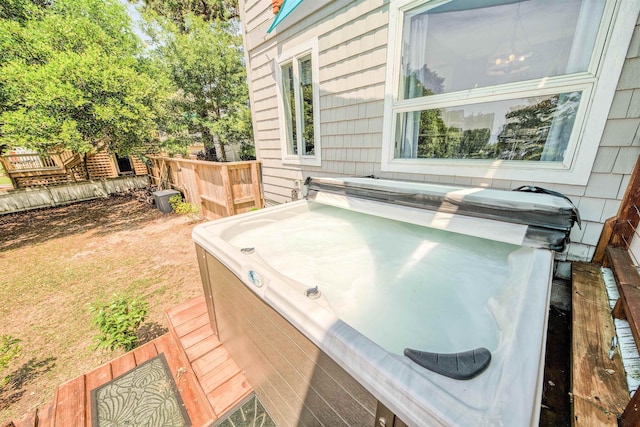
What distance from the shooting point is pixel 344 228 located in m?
2.28

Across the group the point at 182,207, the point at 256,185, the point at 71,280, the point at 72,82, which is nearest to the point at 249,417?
the point at 71,280

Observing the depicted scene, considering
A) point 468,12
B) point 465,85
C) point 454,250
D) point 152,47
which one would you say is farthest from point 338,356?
point 152,47

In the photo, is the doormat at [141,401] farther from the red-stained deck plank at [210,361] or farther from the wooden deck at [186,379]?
the red-stained deck plank at [210,361]

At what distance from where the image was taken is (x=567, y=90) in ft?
4.96

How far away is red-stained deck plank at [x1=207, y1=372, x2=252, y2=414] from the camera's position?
1285 mm

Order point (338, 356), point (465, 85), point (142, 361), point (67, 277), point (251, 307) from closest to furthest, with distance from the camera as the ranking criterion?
point (338, 356), point (251, 307), point (142, 361), point (465, 85), point (67, 277)

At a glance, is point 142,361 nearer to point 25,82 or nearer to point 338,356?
point 338,356

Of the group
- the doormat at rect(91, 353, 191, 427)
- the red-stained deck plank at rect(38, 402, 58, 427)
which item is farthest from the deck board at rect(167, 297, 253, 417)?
the red-stained deck plank at rect(38, 402, 58, 427)

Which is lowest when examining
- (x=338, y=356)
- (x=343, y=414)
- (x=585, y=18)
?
(x=343, y=414)

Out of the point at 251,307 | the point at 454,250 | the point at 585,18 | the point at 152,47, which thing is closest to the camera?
the point at 251,307

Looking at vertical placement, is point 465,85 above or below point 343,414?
above

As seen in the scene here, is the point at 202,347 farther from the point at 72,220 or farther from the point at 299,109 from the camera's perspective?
the point at 72,220

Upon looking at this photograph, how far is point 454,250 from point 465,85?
4.43ft

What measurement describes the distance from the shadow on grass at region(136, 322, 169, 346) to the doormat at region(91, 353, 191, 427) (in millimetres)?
687
